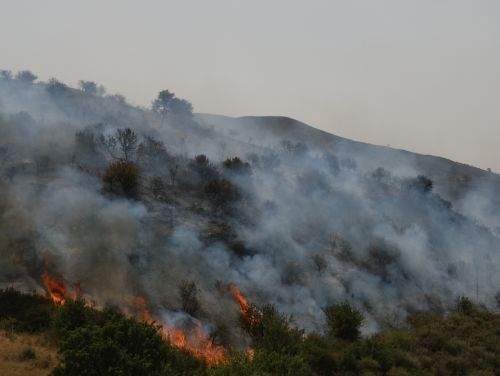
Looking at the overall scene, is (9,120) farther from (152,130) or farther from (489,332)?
(489,332)

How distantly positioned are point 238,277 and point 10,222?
39.7 feet

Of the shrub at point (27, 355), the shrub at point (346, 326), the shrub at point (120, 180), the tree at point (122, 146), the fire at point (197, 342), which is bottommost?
the fire at point (197, 342)

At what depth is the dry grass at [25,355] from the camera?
11.6 metres

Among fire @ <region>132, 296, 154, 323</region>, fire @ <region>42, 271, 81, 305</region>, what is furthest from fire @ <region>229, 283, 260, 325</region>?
fire @ <region>42, 271, 81, 305</region>

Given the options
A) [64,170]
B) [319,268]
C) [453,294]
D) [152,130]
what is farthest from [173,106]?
[453,294]

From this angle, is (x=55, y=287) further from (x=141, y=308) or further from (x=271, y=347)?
(x=271, y=347)

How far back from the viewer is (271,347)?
13.2 metres

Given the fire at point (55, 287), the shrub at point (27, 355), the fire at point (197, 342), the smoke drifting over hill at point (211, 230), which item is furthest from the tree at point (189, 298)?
the shrub at point (27, 355)

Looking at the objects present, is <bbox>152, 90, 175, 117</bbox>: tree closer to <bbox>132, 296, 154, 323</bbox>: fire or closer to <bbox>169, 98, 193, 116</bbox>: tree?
<bbox>169, 98, 193, 116</bbox>: tree

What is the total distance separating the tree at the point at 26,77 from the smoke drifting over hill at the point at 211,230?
4919 mm

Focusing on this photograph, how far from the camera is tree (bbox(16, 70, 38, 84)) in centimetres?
5485

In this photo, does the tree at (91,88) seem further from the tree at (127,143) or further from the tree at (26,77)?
the tree at (127,143)

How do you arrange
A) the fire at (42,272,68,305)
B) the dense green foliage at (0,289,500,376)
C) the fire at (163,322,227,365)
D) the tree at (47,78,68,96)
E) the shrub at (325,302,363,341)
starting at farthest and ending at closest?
the tree at (47,78,68,96)
the fire at (42,272,68,305)
the fire at (163,322,227,365)
the shrub at (325,302,363,341)
the dense green foliage at (0,289,500,376)

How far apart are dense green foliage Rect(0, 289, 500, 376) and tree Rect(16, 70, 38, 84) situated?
46.2 meters
